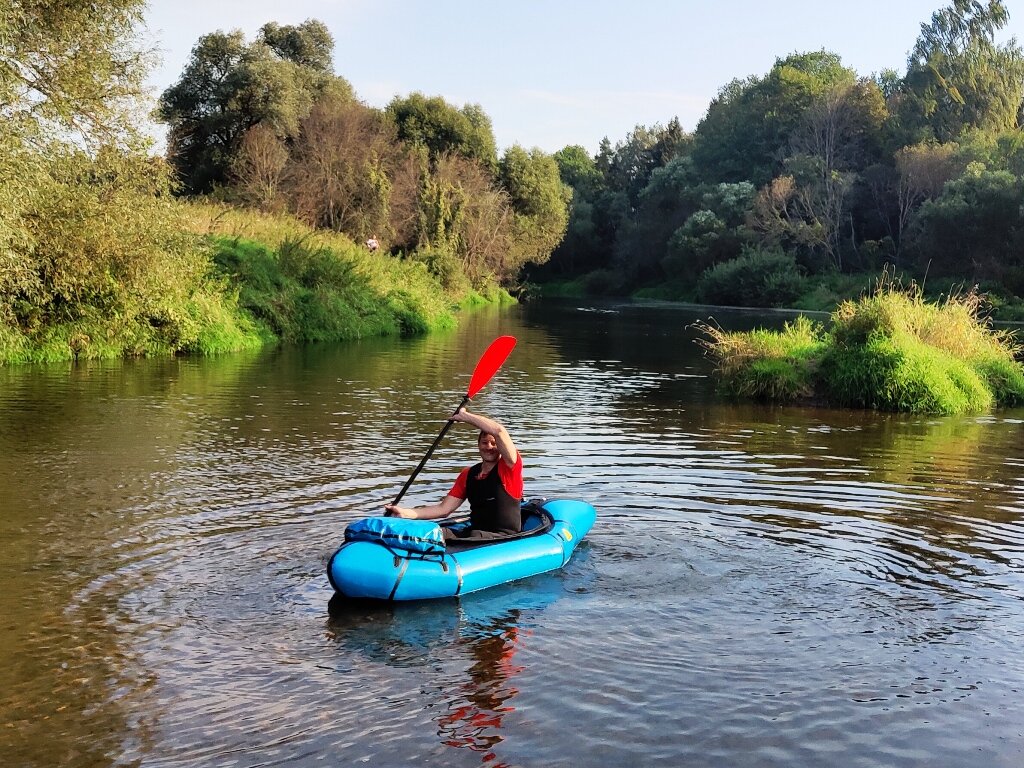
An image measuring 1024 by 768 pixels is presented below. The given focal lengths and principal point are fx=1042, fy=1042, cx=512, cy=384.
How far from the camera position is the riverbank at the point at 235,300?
18.0m

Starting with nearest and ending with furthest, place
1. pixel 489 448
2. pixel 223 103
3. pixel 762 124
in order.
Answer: pixel 489 448 → pixel 223 103 → pixel 762 124

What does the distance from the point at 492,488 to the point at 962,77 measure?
190ft

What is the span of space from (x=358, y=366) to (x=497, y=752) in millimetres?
15807

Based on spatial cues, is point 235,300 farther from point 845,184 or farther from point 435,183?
point 845,184

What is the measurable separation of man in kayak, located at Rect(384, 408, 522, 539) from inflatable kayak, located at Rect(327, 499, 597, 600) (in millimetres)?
160

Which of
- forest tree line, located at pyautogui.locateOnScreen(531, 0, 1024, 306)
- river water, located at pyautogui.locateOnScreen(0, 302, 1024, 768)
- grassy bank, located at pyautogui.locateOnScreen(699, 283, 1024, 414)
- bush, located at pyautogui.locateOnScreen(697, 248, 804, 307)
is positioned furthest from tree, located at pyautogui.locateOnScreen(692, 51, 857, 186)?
river water, located at pyautogui.locateOnScreen(0, 302, 1024, 768)

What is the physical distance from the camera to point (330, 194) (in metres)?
37.5

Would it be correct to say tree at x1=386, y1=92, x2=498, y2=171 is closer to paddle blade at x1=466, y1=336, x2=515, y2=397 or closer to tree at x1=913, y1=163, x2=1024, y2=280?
tree at x1=913, y1=163, x2=1024, y2=280

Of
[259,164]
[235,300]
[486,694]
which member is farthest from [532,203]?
[486,694]

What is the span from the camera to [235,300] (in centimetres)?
2284

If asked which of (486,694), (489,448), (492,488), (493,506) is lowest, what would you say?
(486,694)

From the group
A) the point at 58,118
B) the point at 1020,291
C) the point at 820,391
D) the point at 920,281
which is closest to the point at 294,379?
the point at 58,118

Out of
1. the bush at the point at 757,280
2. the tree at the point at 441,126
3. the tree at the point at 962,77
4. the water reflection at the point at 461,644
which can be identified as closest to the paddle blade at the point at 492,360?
the water reflection at the point at 461,644

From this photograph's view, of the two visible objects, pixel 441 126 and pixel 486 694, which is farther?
pixel 441 126
